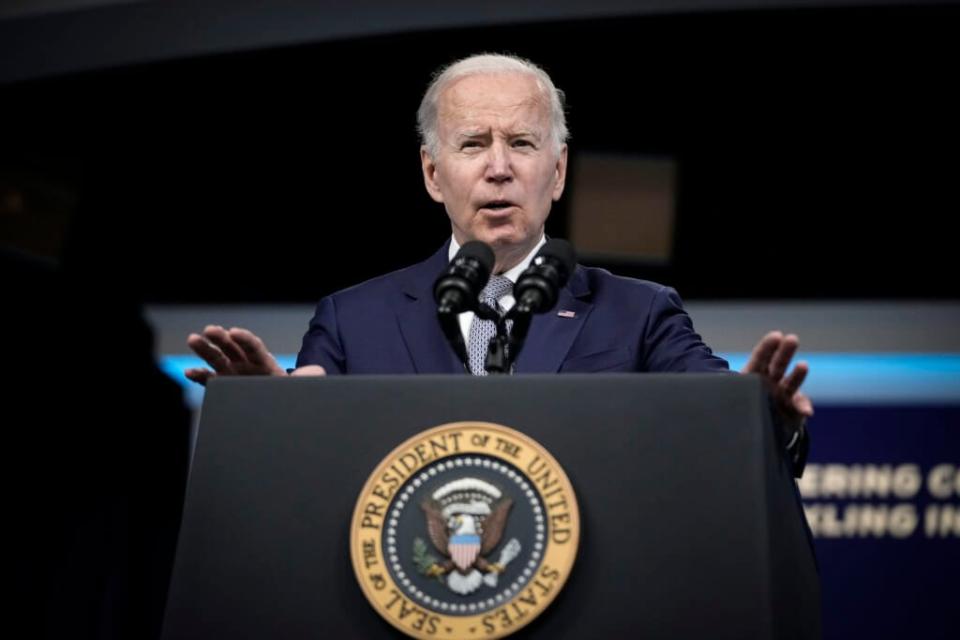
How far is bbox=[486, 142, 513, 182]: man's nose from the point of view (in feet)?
6.59

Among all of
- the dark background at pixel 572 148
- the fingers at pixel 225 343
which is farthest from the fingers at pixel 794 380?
the dark background at pixel 572 148

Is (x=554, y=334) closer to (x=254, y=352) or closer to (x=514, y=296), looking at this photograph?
(x=514, y=296)

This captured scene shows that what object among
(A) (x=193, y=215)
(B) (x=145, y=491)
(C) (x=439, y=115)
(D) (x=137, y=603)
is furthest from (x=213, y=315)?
(C) (x=439, y=115)

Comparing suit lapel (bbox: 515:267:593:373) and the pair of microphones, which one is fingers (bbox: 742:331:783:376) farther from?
suit lapel (bbox: 515:267:593:373)

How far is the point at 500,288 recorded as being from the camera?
2.04 metres

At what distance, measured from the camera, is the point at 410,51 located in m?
4.79

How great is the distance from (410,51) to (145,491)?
2.06 meters

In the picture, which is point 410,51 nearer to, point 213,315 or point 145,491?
point 213,315

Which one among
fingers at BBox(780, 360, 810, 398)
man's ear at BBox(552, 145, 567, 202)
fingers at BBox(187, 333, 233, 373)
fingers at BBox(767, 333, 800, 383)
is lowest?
fingers at BBox(187, 333, 233, 373)

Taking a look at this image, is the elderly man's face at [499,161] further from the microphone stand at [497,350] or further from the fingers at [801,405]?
the fingers at [801,405]

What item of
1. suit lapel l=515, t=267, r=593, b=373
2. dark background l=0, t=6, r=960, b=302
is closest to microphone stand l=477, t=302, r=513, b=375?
suit lapel l=515, t=267, r=593, b=373

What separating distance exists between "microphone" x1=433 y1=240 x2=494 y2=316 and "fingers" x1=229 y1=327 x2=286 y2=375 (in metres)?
0.21

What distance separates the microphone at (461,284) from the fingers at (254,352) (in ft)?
0.70

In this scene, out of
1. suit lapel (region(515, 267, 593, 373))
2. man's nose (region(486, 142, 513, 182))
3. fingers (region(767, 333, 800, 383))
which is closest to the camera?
fingers (region(767, 333, 800, 383))
